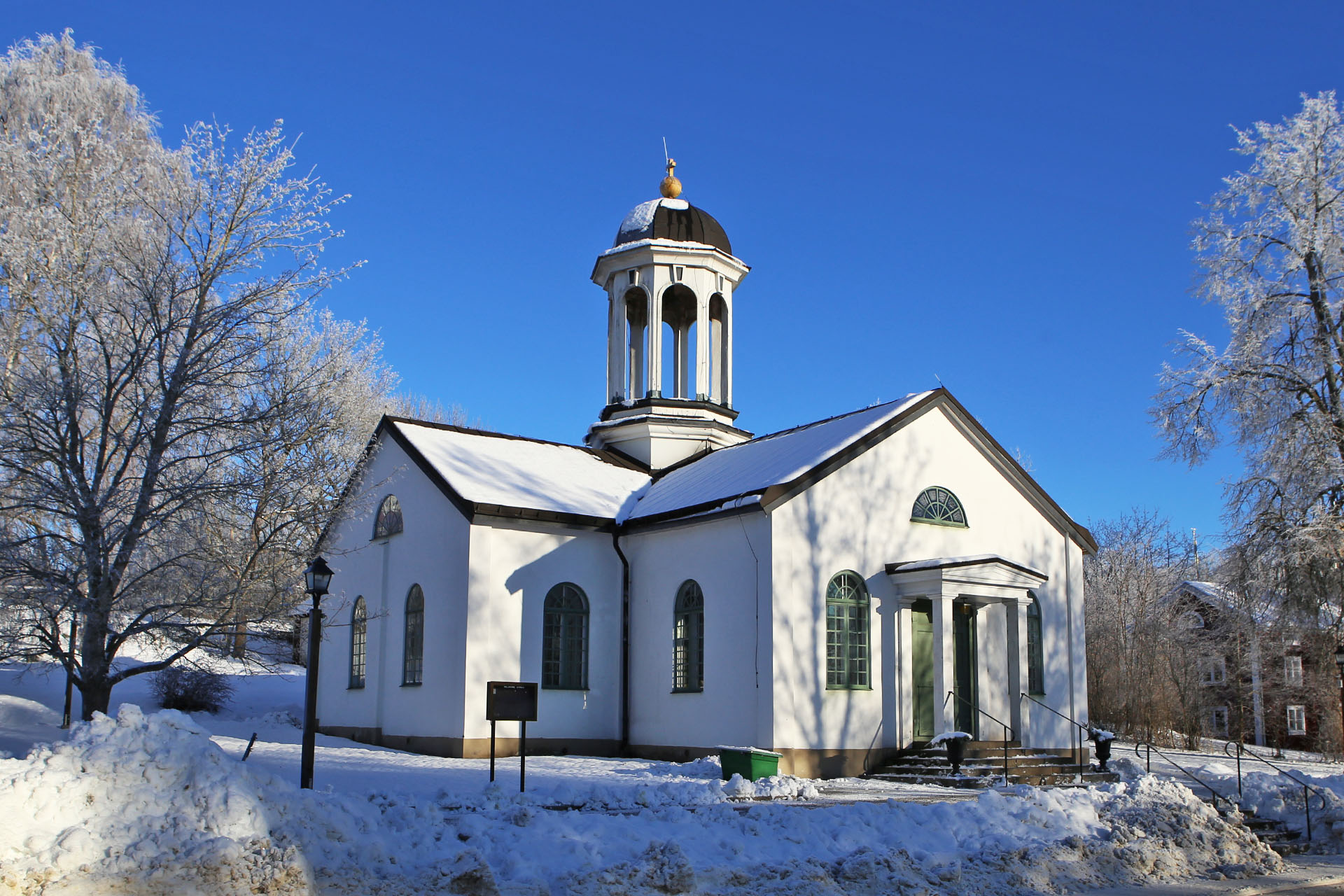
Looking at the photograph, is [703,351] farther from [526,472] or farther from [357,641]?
[357,641]

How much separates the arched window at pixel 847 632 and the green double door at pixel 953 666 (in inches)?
37.5

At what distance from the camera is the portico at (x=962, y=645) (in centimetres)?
1861

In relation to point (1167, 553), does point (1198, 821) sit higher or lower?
lower

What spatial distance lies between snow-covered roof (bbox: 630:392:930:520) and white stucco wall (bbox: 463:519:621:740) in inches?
51.3

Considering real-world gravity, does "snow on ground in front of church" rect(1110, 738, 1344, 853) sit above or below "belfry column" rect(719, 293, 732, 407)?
below

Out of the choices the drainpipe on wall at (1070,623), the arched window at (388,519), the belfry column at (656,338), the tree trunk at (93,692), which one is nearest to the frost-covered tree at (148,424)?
the tree trunk at (93,692)

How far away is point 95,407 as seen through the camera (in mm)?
14594

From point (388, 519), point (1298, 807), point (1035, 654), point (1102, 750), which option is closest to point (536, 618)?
point (388, 519)

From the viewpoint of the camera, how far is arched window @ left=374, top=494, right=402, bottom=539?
21766 mm

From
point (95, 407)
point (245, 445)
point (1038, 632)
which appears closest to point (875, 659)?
point (1038, 632)

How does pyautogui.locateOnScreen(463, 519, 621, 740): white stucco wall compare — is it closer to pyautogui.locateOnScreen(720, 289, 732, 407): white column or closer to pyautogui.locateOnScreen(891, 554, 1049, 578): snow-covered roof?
pyautogui.locateOnScreen(891, 554, 1049, 578): snow-covered roof

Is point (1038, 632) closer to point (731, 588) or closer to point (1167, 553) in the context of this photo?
point (731, 588)

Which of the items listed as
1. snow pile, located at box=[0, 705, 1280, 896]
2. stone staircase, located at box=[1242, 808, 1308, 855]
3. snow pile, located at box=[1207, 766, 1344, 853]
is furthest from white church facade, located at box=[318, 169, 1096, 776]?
snow pile, located at box=[0, 705, 1280, 896]

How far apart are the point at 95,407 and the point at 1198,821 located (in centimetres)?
1374
